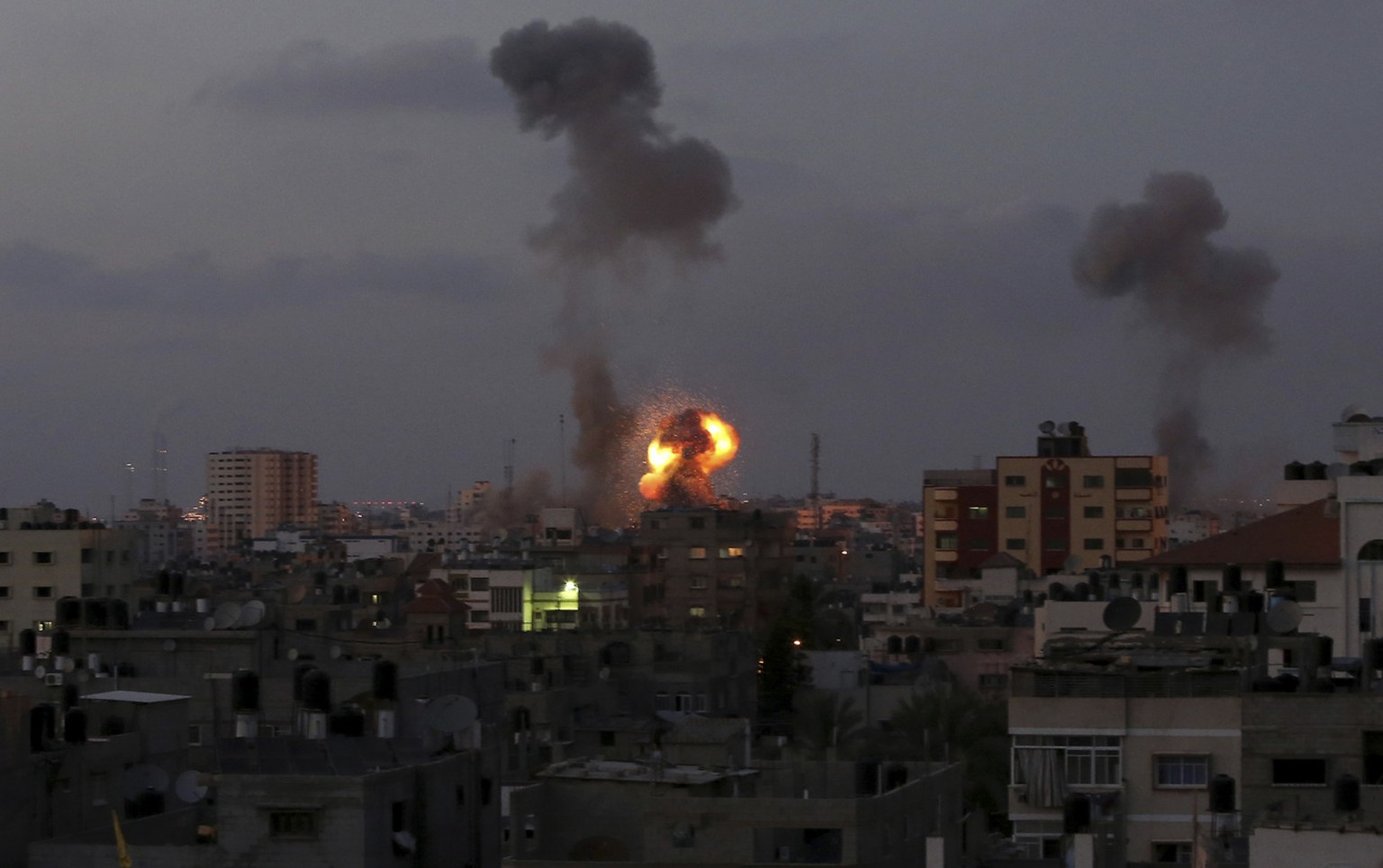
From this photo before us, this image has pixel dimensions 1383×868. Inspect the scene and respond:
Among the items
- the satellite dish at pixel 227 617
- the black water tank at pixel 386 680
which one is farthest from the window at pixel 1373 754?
the satellite dish at pixel 227 617

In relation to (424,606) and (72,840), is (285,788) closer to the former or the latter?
(72,840)

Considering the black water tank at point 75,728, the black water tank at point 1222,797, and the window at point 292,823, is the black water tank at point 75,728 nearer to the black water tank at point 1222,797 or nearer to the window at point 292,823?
the window at point 292,823

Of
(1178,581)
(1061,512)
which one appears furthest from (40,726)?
(1061,512)

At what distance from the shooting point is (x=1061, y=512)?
97438 mm

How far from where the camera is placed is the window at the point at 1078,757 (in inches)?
917

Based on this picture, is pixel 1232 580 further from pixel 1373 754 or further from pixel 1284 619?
pixel 1373 754

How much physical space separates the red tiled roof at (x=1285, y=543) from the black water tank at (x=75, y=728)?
21301mm

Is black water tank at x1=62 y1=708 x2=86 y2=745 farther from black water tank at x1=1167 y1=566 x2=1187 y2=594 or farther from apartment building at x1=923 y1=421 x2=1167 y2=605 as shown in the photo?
apartment building at x1=923 y1=421 x2=1167 y2=605

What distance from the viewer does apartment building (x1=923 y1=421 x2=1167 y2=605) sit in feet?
318

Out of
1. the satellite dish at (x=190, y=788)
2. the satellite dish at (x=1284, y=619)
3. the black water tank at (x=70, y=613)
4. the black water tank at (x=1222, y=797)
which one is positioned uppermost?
the satellite dish at (x=1284, y=619)

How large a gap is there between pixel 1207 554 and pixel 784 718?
623 inches

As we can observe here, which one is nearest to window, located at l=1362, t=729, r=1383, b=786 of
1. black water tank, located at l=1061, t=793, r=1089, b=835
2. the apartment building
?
black water tank, located at l=1061, t=793, r=1089, b=835

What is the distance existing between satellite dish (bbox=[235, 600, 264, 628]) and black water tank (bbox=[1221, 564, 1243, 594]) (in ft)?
51.9

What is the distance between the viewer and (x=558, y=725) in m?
44.0
